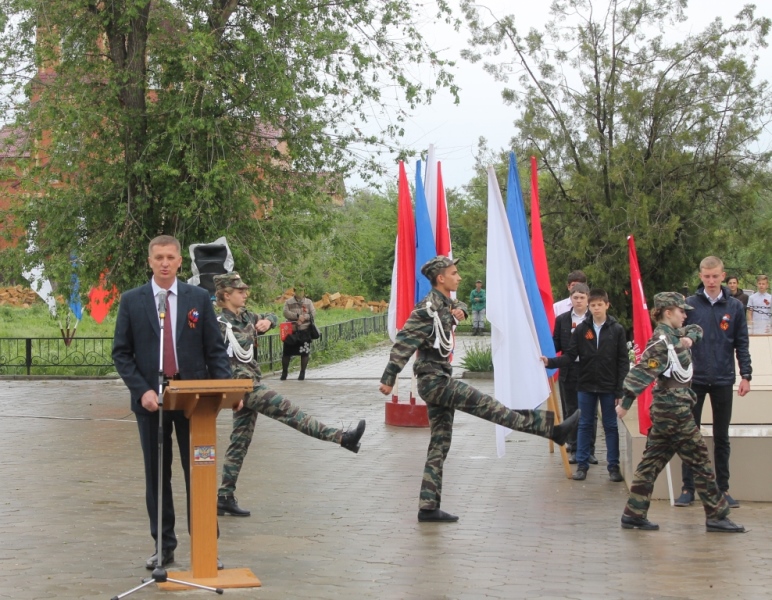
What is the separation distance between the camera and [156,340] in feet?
21.0

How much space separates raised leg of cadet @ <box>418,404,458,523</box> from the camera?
8156 mm

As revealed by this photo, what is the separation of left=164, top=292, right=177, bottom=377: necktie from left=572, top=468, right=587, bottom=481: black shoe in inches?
196

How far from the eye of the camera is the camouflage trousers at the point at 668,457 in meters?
7.87

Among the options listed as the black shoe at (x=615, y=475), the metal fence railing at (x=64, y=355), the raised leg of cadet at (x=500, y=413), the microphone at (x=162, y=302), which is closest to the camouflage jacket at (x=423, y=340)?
the raised leg of cadet at (x=500, y=413)

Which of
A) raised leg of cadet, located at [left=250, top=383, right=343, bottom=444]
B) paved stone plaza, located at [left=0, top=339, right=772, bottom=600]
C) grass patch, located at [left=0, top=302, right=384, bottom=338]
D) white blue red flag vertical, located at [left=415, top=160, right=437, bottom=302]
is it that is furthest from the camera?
grass patch, located at [left=0, top=302, right=384, bottom=338]

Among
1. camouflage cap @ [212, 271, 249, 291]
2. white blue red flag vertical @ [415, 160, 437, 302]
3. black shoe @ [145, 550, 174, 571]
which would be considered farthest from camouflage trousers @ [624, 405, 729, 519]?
white blue red flag vertical @ [415, 160, 437, 302]

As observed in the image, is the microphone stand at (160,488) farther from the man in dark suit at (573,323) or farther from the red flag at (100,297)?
the red flag at (100,297)

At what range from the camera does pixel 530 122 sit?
73.1ft

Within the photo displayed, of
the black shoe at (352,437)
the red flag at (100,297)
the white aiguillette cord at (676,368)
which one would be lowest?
the black shoe at (352,437)

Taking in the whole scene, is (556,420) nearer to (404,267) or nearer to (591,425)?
(591,425)

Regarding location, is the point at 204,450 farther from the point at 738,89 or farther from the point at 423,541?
the point at 738,89

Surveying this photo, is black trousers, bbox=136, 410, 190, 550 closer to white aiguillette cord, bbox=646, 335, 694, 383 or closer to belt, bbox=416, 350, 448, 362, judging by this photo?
belt, bbox=416, 350, 448, 362

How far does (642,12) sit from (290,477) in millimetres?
15224

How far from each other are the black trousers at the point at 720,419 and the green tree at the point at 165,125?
10186 mm
